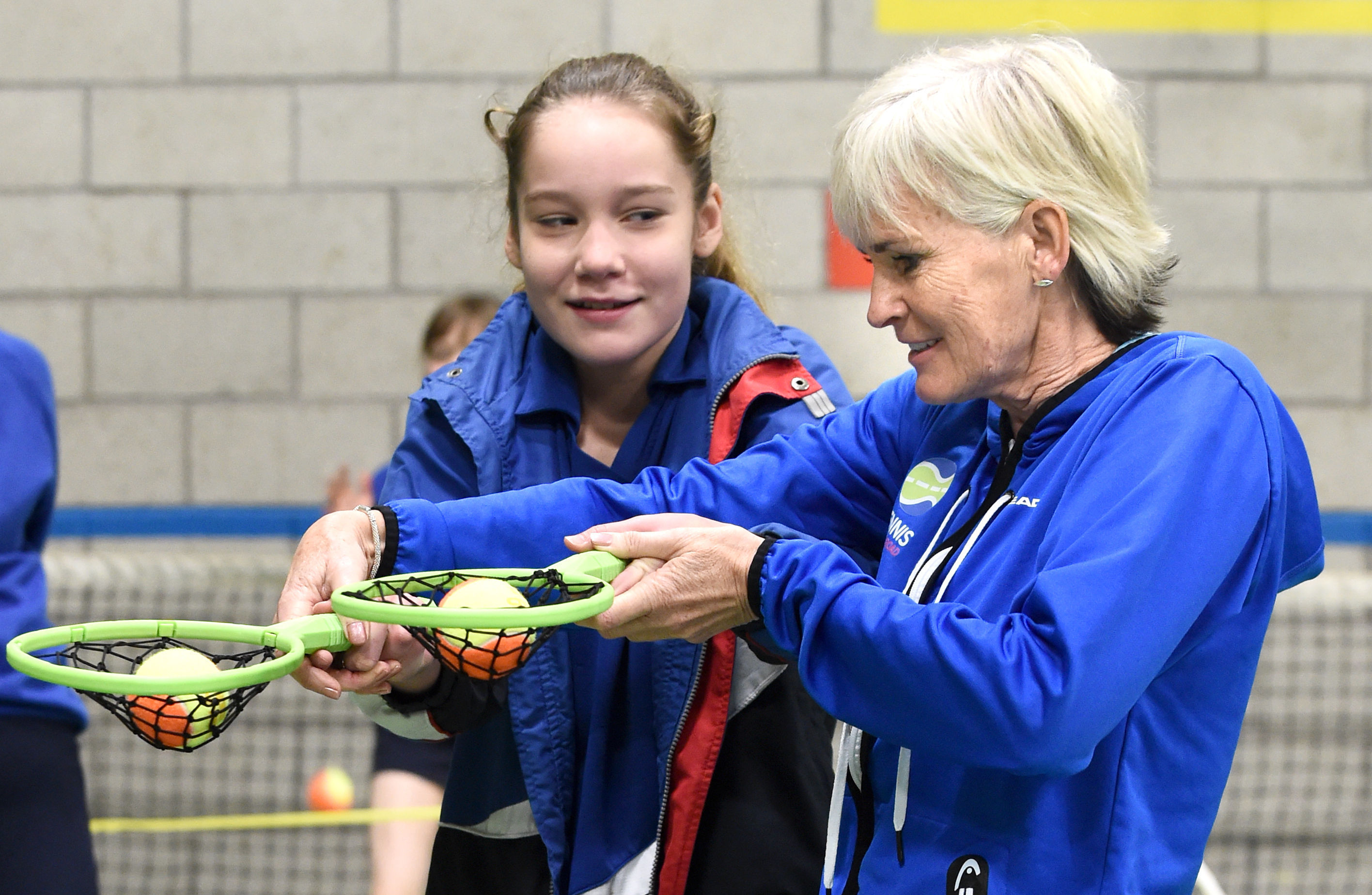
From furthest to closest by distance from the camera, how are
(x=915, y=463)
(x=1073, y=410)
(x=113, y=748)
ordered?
(x=113, y=748), (x=915, y=463), (x=1073, y=410)

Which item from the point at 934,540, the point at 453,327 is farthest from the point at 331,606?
the point at 453,327

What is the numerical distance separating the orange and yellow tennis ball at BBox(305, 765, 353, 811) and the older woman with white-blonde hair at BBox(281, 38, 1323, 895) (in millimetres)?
3031

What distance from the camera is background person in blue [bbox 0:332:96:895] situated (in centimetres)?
221

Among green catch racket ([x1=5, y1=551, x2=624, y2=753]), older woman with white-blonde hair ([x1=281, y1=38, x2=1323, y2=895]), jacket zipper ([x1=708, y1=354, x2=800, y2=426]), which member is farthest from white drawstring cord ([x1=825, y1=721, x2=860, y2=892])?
jacket zipper ([x1=708, y1=354, x2=800, y2=426])

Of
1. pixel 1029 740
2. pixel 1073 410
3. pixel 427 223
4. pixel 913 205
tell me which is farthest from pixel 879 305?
pixel 427 223

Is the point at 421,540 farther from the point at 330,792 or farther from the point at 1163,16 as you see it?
the point at 1163,16

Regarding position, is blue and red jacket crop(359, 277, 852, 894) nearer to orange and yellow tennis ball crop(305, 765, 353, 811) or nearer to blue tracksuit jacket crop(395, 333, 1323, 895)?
blue tracksuit jacket crop(395, 333, 1323, 895)

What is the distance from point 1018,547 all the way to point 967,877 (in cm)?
28

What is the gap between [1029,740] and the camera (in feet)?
3.37

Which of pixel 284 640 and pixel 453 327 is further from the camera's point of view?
pixel 453 327

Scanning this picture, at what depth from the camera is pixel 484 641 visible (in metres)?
1.22

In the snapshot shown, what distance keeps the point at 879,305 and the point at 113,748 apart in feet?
13.5

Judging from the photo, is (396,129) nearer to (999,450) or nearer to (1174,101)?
(1174,101)

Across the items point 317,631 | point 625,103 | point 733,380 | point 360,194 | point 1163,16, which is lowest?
point 317,631
